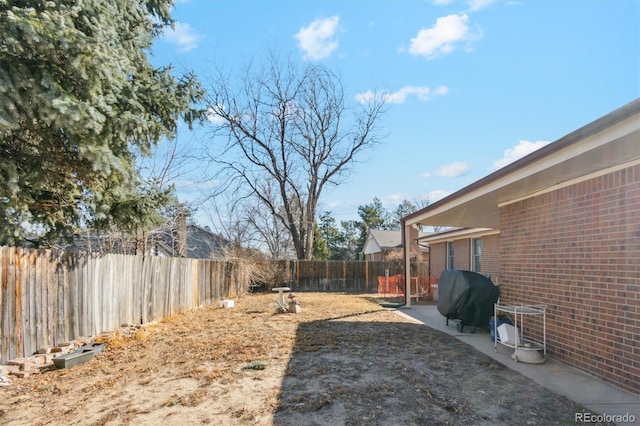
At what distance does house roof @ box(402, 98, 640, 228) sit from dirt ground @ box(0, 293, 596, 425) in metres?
2.65

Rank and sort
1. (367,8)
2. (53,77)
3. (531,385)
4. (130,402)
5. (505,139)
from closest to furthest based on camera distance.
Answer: (53,77) → (130,402) → (531,385) → (367,8) → (505,139)

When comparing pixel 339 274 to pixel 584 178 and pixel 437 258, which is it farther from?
pixel 584 178

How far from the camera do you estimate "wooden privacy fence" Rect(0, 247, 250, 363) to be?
16.6ft

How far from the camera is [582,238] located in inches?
202

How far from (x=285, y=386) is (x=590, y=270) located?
422 cm

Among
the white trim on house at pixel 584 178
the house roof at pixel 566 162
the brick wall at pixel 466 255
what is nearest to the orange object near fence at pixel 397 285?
the brick wall at pixel 466 255

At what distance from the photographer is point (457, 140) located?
11.6m

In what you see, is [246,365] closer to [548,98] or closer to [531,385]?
[531,385]

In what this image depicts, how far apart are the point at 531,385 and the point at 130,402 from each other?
4.53 metres

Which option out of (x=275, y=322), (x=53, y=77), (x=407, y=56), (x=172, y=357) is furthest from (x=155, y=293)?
(x=407, y=56)

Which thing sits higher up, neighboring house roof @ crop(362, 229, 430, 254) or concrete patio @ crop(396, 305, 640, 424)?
neighboring house roof @ crop(362, 229, 430, 254)

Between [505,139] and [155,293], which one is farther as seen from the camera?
[505,139]

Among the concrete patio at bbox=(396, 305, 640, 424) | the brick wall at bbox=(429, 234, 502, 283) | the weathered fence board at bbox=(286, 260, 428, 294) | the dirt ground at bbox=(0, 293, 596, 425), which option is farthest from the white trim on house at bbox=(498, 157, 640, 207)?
the weathered fence board at bbox=(286, 260, 428, 294)

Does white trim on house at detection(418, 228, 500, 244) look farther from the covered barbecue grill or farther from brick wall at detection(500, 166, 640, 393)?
brick wall at detection(500, 166, 640, 393)
